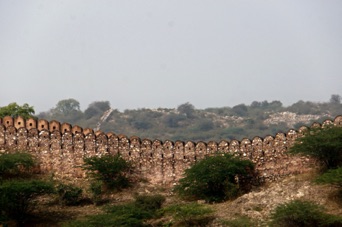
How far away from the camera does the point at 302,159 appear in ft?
66.3

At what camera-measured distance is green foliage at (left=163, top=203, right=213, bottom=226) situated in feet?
56.5

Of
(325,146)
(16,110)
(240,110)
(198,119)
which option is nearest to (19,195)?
(325,146)

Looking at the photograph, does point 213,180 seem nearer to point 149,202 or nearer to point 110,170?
point 149,202

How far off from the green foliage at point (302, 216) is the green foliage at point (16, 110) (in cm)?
1525

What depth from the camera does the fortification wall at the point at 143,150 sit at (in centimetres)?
2058

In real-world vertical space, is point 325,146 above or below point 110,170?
above

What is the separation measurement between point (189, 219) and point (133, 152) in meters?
4.53

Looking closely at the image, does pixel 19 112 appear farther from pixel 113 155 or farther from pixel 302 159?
pixel 302 159

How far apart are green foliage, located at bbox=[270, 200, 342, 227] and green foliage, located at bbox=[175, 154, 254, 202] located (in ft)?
11.6

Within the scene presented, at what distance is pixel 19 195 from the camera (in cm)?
1798

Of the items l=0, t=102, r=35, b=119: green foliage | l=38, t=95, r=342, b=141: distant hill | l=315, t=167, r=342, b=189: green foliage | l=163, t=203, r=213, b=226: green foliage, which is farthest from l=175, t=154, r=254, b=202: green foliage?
l=38, t=95, r=342, b=141: distant hill

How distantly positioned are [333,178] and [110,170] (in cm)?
728

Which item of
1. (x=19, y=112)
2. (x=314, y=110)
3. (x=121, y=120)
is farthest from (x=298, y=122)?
(x=19, y=112)

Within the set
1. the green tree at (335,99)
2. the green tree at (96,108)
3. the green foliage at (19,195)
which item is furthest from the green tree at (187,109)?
the green foliage at (19,195)
